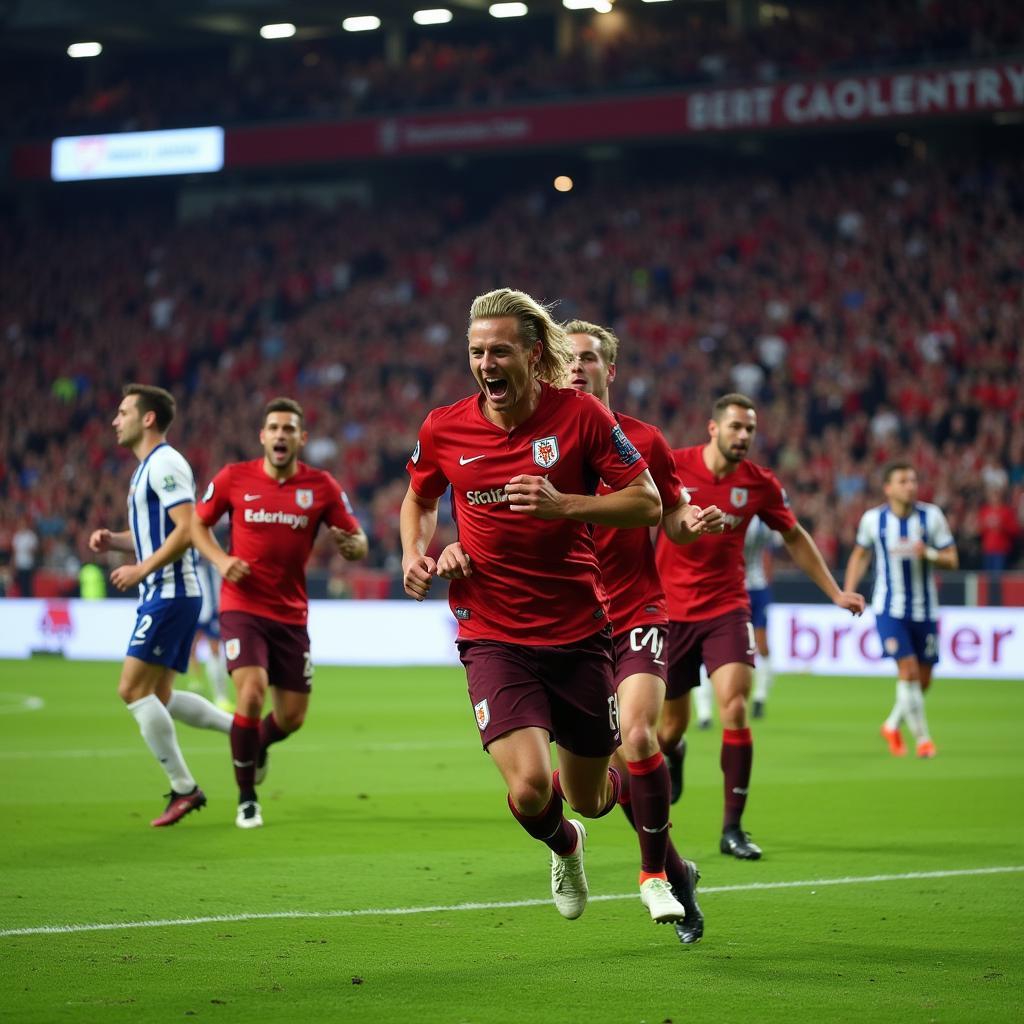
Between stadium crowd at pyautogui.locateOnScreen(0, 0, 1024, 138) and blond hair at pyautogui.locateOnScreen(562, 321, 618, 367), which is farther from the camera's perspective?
stadium crowd at pyautogui.locateOnScreen(0, 0, 1024, 138)

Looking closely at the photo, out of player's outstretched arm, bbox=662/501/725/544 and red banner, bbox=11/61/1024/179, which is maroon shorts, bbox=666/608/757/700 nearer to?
player's outstretched arm, bbox=662/501/725/544

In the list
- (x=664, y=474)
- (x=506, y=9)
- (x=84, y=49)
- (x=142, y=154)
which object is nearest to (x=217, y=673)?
A: (x=664, y=474)

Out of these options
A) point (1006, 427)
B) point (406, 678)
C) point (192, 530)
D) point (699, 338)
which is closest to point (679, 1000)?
point (192, 530)

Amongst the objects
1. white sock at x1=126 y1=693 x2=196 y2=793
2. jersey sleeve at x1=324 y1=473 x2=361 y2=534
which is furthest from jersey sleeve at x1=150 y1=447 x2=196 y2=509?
white sock at x1=126 y1=693 x2=196 y2=793

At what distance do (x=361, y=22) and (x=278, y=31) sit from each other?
2546 millimetres

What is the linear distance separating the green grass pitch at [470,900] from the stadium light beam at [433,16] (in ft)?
96.6

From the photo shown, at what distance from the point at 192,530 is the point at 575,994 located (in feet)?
16.1

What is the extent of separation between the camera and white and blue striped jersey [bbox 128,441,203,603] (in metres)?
10.4

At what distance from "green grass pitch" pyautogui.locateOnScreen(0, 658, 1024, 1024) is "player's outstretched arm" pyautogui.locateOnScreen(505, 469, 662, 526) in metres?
1.65

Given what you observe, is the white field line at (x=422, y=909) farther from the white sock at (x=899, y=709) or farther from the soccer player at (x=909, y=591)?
the soccer player at (x=909, y=591)

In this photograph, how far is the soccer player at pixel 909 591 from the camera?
47.3 ft

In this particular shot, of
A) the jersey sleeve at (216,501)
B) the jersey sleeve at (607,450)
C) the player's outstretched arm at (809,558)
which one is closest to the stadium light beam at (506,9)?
the jersey sleeve at (216,501)

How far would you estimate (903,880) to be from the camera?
8.52 meters

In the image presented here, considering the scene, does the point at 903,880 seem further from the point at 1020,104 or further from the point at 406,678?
the point at 1020,104
